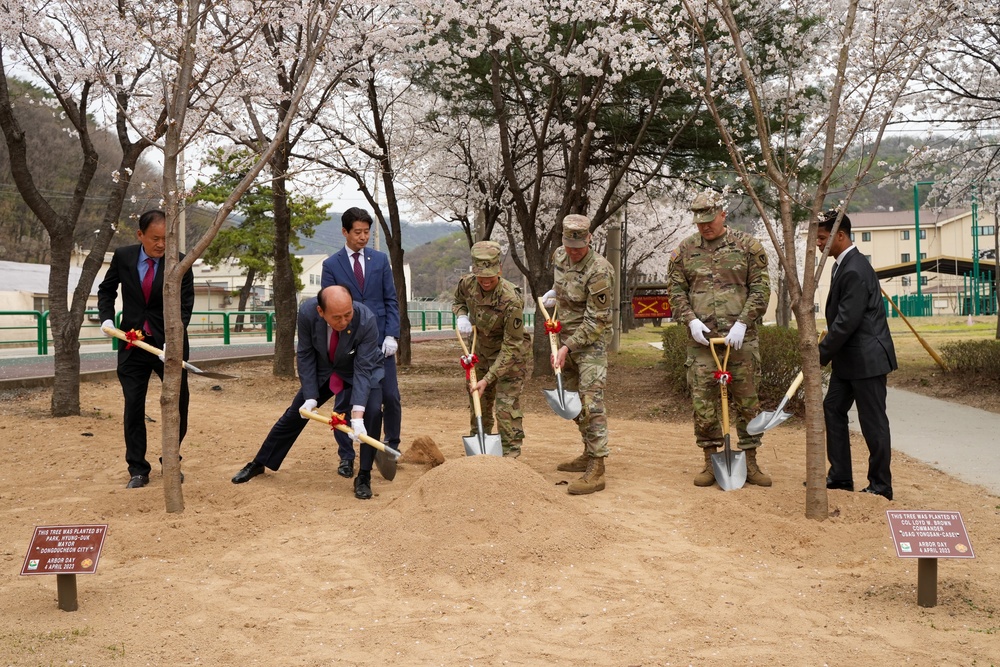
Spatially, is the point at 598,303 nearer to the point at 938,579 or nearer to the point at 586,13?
the point at 938,579

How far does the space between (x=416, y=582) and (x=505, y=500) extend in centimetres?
85

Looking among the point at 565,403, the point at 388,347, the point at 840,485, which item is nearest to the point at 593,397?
the point at 565,403

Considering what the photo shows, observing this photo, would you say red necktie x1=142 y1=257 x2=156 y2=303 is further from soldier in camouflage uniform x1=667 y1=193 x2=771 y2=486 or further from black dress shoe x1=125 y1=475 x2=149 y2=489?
soldier in camouflage uniform x1=667 y1=193 x2=771 y2=486

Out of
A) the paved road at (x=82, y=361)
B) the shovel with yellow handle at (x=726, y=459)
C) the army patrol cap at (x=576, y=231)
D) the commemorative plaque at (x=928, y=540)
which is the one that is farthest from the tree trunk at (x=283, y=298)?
the commemorative plaque at (x=928, y=540)

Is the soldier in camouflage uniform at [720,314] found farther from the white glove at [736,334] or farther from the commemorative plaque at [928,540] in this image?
the commemorative plaque at [928,540]

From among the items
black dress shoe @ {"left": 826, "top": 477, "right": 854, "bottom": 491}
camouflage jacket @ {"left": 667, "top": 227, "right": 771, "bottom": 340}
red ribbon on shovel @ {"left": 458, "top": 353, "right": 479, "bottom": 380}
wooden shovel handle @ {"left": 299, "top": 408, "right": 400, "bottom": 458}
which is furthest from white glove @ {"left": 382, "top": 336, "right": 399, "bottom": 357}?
black dress shoe @ {"left": 826, "top": 477, "right": 854, "bottom": 491}

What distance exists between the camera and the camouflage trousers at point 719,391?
6289 mm

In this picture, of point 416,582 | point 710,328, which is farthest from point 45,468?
point 710,328

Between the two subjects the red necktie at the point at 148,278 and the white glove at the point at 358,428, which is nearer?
the white glove at the point at 358,428

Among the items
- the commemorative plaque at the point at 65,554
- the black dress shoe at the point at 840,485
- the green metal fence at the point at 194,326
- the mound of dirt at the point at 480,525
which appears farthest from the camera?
the green metal fence at the point at 194,326

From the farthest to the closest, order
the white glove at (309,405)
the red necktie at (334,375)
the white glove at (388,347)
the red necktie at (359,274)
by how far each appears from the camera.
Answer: the red necktie at (359,274)
the white glove at (388,347)
the red necktie at (334,375)
the white glove at (309,405)

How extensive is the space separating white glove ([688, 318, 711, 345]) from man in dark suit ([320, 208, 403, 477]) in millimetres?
2162

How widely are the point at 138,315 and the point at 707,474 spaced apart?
165 inches

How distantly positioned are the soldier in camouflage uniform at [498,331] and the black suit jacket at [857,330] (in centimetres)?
211
